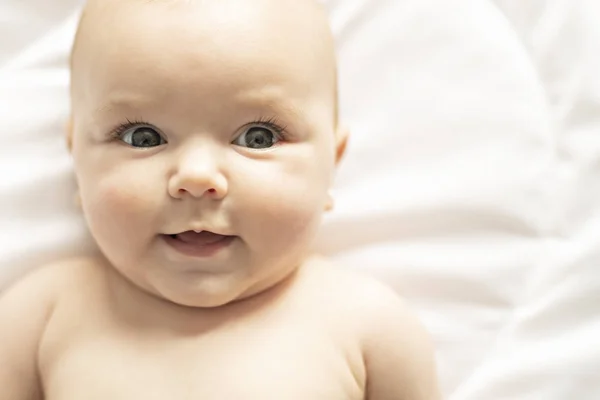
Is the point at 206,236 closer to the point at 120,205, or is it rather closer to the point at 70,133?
the point at 120,205

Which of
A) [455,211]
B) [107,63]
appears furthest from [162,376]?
[455,211]

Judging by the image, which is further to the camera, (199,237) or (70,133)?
(70,133)

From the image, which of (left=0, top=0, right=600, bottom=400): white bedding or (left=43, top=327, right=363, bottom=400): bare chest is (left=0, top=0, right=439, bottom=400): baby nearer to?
(left=43, top=327, right=363, bottom=400): bare chest

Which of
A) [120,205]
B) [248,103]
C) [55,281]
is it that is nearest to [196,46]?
[248,103]

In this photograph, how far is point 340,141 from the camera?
1078 mm

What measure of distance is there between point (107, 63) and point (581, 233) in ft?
2.23

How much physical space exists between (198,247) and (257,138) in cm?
14

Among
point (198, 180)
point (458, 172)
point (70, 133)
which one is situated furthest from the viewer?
point (458, 172)

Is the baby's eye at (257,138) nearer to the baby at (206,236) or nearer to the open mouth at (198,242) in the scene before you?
the baby at (206,236)

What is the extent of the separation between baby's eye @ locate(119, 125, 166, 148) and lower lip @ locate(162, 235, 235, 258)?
0.11 metres

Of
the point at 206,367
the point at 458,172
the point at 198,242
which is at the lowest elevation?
the point at 206,367

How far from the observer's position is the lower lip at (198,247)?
2.99ft

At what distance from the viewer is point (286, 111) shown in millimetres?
933

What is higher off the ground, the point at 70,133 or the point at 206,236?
the point at 70,133
